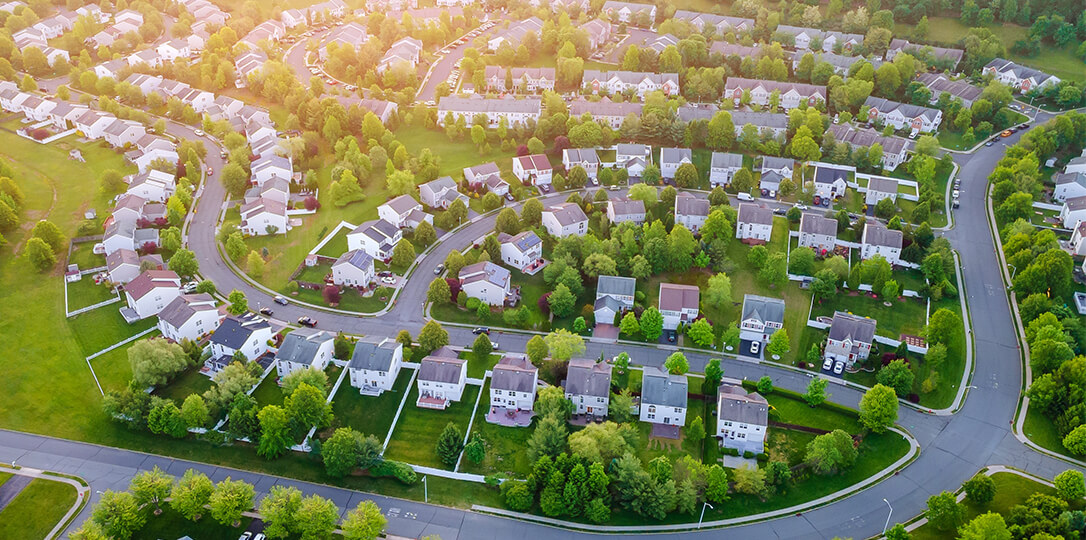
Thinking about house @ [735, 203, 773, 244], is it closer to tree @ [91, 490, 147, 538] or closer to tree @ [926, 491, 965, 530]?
tree @ [926, 491, 965, 530]

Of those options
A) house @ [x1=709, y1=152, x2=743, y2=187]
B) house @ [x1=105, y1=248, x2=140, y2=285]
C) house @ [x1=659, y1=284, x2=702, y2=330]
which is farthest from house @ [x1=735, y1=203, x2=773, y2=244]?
house @ [x1=105, y1=248, x2=140, y2=285]

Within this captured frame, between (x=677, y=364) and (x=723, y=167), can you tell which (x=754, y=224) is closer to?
(x=723, y=167)

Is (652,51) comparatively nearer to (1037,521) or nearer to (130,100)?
(130,100)

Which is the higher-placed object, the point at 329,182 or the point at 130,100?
the point at 130,100

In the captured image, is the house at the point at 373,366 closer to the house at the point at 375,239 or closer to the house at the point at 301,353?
the house at the point at 301,353

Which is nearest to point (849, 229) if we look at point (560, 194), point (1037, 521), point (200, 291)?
point (560, 194)

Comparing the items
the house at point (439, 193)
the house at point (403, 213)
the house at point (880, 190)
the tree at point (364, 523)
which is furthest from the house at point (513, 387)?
the house at point (880, 190)
